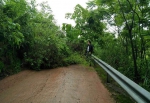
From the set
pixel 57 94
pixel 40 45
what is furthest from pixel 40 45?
pixel 57 94

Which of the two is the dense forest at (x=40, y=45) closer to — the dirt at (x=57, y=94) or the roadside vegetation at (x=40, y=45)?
the roadside vegetation at (x=40, y=45)

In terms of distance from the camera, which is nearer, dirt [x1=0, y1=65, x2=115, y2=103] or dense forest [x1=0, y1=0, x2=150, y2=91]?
dirt [x1=0, y1=65, x2=115, y2=103]

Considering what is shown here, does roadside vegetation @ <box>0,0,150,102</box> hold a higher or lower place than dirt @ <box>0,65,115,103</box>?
higher

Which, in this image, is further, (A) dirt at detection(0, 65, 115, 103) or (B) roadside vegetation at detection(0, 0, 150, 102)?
(B) roadside vegetation at detection(0, 0, 150, 102)

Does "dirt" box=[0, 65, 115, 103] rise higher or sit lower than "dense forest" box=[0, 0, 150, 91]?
lower

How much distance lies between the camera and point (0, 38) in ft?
26.5

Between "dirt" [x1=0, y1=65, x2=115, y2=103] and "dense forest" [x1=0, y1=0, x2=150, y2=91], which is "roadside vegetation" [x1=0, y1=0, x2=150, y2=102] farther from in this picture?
"dirt" [x1=0, y1=65, x2=115, y2=103]

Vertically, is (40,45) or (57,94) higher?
(40,45)

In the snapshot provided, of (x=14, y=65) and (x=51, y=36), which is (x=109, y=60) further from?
(x=14, y=65)

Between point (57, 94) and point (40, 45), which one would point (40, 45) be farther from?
point (57, 94)

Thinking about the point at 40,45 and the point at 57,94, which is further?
the point at 40,45

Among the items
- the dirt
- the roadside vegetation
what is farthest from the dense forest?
the dirt

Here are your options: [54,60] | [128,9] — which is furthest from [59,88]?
[128,9]

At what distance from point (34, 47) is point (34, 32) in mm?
965
